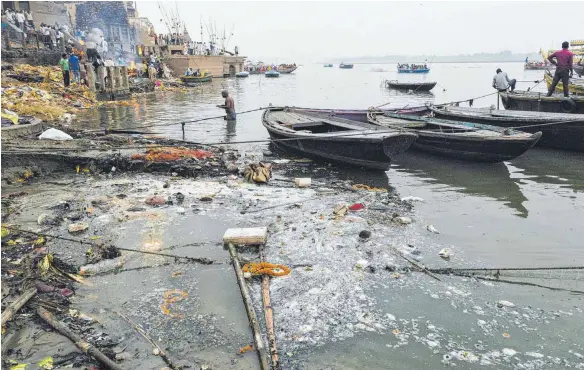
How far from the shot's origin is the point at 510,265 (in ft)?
17.9

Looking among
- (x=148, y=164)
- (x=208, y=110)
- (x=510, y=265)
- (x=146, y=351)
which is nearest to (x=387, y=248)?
(x=510, y=265)

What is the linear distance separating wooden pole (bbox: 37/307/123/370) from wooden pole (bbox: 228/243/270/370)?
116 cm

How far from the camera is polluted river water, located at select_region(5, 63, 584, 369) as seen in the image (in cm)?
381

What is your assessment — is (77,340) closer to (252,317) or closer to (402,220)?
(252,317)

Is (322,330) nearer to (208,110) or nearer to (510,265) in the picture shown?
(510,265)

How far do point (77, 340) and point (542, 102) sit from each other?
15.3 m

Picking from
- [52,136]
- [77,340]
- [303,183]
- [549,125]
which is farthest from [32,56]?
[549,125]

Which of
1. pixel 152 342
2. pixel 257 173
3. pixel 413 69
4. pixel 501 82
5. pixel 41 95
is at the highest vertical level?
pixel 413 69

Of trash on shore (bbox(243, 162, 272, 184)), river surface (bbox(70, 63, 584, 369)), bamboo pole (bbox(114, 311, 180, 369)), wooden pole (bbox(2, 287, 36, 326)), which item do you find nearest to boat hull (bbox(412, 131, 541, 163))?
river surface (bbox(70, 63, 584, 369))

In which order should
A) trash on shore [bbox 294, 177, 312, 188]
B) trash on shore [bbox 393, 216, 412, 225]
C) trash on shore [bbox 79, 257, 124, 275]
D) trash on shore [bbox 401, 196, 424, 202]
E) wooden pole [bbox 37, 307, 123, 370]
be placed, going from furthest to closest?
trash on shore [bbox 294, 177, 312, 188] → trash on shore [bbox 401, 196, 424, 202] → trash on shore [bbox 393, 216, 412, 225] → trash on shore [bbox 79, 257, 124, 275] → wooden pole [bbox 37, 307, 123, 370]

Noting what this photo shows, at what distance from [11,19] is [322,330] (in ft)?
100

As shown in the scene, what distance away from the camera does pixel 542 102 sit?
548 inches

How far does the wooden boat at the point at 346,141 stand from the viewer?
9141 millimetres

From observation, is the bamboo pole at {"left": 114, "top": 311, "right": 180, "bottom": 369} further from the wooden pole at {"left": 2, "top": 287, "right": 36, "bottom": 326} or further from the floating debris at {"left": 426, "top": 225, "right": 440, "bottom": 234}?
the floating debris at {"left": 426, "top": 225, "right": 440, "bottom": 234}
